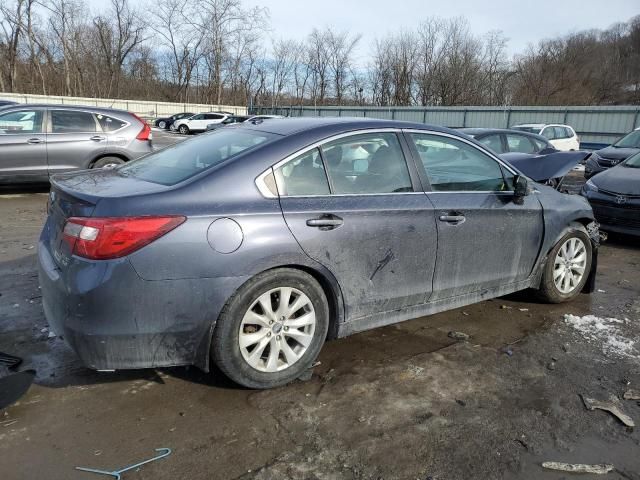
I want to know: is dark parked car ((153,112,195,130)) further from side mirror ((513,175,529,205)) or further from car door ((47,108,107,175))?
side mirror ((513,175,529,205))

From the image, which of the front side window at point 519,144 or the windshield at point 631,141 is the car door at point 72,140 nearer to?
the front side window at point 519,144

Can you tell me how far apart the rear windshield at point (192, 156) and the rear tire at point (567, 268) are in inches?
110

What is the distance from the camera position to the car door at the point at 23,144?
8.91 metres

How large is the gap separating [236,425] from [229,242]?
977mm

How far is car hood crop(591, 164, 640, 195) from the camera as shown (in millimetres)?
7059

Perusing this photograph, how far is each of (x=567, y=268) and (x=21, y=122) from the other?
8.87 metres

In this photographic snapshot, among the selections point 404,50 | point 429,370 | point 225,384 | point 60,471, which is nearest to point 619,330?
point 429,370

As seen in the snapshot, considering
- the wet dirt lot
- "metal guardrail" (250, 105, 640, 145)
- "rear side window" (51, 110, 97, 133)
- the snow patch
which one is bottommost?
the wet dirt lot

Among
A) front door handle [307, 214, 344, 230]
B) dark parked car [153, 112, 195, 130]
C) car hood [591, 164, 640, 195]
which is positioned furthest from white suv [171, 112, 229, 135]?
front door handle [307, 214, 344, 230]

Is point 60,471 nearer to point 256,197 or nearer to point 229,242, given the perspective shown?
point 229,242

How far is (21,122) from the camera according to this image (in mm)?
9055

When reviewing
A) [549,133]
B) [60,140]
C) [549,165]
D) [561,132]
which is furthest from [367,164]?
[561,132]

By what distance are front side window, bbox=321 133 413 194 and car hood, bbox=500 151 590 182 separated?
7.40 feet

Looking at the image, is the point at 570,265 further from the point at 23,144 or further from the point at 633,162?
the point at 23,144
